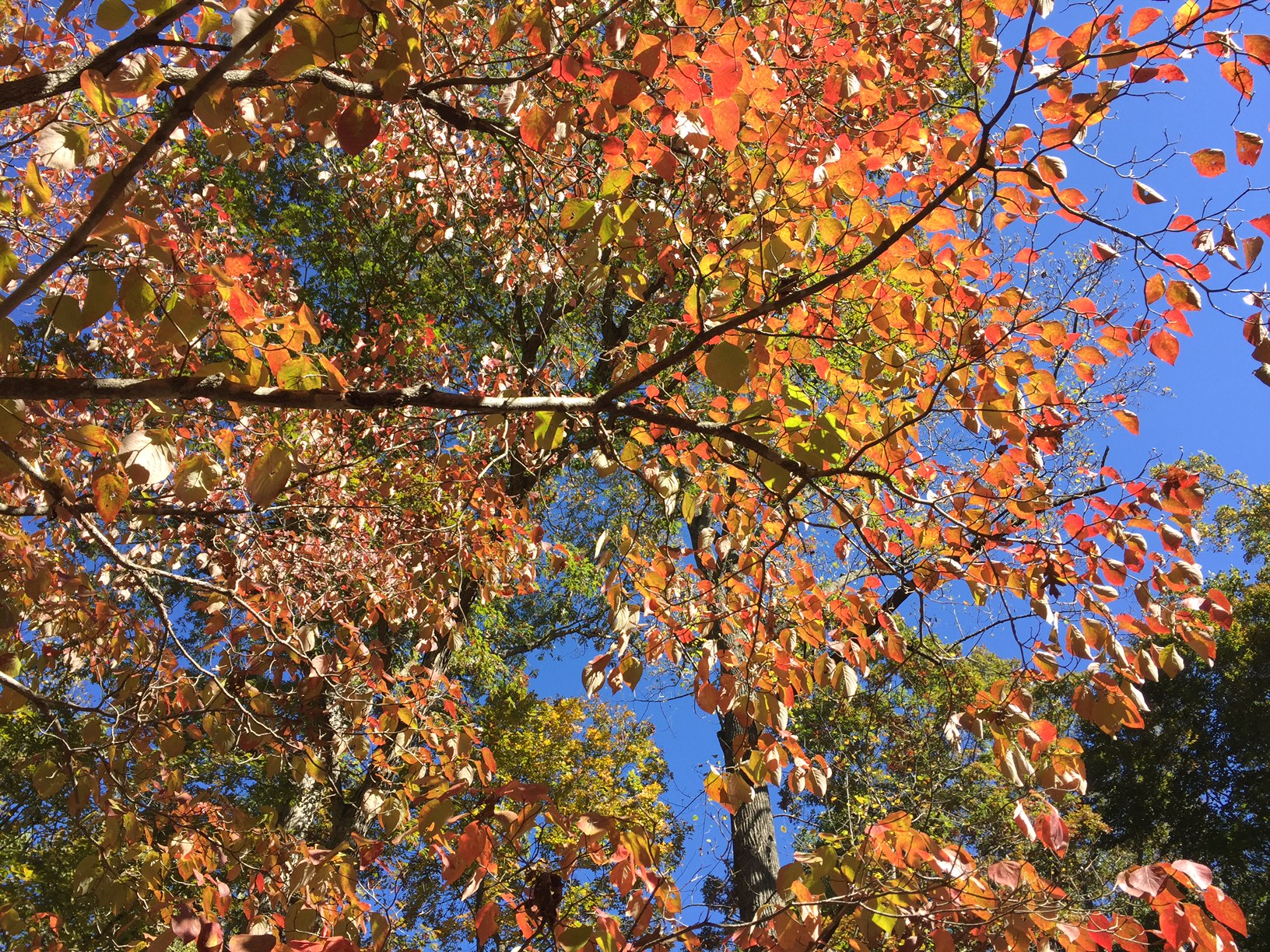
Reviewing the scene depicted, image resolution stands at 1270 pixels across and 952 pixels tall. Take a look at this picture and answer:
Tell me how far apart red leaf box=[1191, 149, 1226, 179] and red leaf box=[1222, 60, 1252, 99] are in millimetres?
181

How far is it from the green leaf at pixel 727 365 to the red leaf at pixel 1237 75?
180 cm

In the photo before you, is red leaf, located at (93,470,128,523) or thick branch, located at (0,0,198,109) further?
red leaf, located at (93,470,128,523)

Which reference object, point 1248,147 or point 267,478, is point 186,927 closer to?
point 267,478

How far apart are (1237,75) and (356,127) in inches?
102

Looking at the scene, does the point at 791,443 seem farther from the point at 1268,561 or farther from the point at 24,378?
the point at 1268,561

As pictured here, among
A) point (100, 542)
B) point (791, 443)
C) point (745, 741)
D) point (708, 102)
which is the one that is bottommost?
point (745, 741)

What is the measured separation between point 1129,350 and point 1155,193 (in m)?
0.70

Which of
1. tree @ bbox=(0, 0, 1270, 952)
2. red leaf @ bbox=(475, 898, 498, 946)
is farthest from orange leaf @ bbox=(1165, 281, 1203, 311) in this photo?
red leaf @ bbox=(475, 898, 498, 946)

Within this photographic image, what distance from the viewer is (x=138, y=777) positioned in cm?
323

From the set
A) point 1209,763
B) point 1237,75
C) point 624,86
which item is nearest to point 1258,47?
point 1237,75

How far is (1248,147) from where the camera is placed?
2.23 meters

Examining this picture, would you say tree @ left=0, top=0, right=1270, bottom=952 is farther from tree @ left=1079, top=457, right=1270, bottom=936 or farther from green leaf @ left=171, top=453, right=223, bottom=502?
tree @ left=1079, top=457, right=1270, bottom=936

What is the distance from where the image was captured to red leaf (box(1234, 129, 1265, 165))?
219 centimetres

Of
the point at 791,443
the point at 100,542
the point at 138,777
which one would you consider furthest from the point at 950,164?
the point at 138,777
